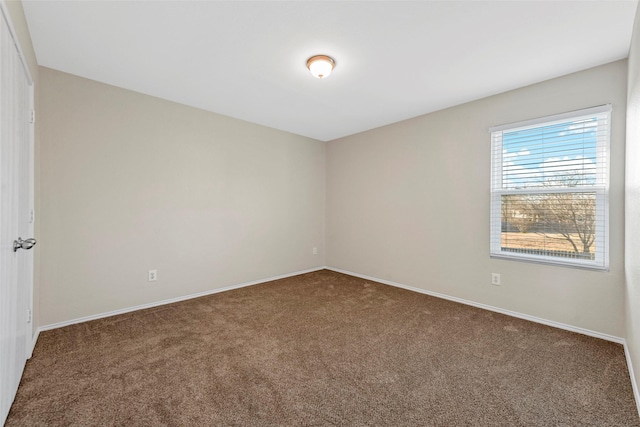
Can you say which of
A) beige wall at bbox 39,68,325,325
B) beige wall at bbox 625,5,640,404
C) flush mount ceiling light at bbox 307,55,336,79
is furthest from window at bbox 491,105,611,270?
beige wall at bbox 39,68,325,325

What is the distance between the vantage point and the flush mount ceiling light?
7.61ft

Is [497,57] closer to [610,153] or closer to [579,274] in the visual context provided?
[610,153]

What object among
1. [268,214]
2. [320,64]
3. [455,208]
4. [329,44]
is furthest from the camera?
[268,214]

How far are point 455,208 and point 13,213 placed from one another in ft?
13.0

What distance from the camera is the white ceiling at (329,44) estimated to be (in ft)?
5.90

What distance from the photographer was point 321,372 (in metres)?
1.91

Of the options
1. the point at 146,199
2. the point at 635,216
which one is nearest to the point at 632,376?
the point at 635,216

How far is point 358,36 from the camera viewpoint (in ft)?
6.74

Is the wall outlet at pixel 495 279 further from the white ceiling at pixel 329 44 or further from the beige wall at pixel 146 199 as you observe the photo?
the beige wall at pixel 146 199

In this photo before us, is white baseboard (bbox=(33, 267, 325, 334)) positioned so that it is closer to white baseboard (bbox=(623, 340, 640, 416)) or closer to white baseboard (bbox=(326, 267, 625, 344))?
white baseboard (bbox=(326, 267, 625, 344))

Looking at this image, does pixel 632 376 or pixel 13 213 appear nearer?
pixel 13 213

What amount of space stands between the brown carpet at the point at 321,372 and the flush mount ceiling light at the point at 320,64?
2392 mm

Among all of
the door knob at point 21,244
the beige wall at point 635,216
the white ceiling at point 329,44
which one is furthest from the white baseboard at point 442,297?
the white ceiling at point 329,44

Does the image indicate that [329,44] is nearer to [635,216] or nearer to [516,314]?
[635,216]
